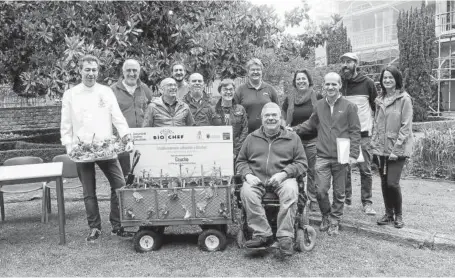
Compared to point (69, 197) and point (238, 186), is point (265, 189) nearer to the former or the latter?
point (238, 186)

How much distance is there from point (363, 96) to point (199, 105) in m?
2.22

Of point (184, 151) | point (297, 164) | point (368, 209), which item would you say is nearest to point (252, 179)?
point (297, 164)

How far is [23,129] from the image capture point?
17.6 metres

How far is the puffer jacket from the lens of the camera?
5238 mm

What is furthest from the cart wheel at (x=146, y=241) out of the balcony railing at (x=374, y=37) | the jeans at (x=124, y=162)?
the balcony railing at (x=374, y=37)

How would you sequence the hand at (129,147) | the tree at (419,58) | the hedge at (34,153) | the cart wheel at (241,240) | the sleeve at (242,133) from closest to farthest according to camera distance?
the cart wheel at (241,240)
the hand at (129,147)
the sleeve at (242,133)
the hedge at (34,153)
the tree at (419,58)

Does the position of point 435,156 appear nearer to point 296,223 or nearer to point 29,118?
point 296,223

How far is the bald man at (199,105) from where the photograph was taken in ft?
18.8

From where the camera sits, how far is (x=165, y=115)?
5438 millimetres

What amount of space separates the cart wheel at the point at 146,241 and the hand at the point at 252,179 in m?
1.18

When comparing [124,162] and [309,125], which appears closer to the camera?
[309,125]

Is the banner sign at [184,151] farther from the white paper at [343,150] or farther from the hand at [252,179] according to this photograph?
the white paper at [343,150]

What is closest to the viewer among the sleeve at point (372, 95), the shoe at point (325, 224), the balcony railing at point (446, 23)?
the shoe at point (325, 224)

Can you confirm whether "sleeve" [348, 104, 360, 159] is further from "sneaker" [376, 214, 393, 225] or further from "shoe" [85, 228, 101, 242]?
"shoe" [85, 228, 101, 242]
